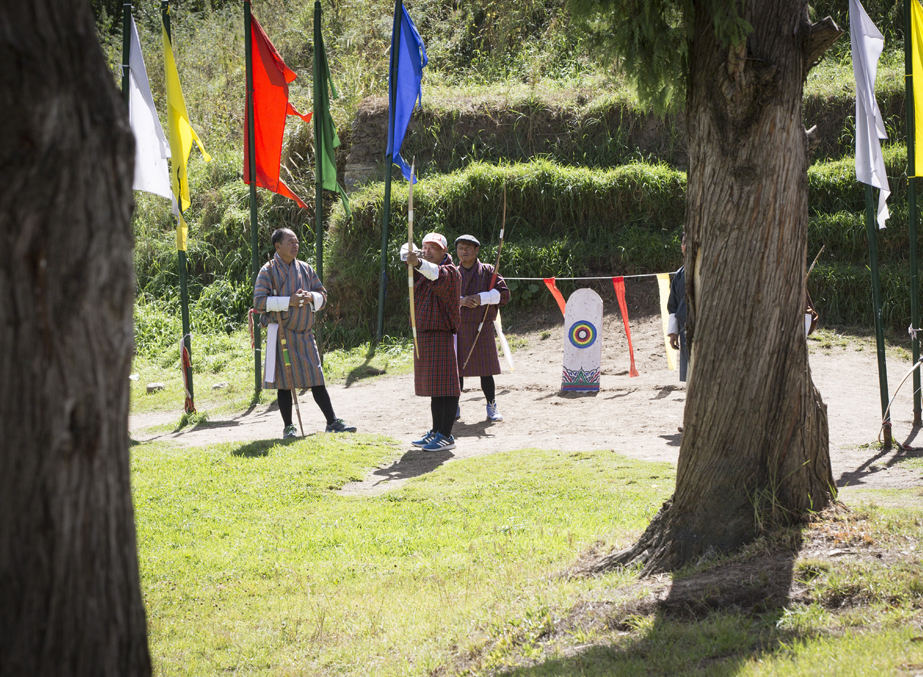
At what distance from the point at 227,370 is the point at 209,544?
8727mm

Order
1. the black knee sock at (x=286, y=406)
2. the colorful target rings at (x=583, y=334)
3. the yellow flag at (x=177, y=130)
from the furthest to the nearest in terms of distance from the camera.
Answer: the colorful target rings at (x=583, y=334), the yellow flag at (x=177, y=130), the black knee sock at (x=286, y=406)

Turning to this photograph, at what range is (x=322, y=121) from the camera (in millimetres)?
12078

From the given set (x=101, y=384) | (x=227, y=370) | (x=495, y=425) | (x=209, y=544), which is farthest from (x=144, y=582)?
(x=227, y=370)

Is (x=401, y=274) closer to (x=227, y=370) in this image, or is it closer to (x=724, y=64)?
(x=227, y=370)

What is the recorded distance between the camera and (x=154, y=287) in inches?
680

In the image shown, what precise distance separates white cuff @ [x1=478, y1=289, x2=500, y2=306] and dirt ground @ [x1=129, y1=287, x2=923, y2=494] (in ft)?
4.33

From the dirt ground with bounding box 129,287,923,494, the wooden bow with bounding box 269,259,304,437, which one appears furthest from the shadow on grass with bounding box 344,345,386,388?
the wooden bow with bounding box 269,259,304,437

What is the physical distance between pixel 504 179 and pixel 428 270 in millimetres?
8148

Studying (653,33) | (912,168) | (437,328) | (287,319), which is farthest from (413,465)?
(912,168)

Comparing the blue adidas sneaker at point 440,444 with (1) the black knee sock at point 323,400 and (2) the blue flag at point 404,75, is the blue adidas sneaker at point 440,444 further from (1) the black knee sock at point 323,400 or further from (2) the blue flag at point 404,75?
(2) the blue flag at point 404,75

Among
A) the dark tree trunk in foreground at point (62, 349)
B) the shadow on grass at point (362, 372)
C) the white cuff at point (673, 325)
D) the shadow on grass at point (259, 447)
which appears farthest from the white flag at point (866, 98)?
the shadow on grass at point (362, 372)

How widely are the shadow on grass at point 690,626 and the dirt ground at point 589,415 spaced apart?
2714mm

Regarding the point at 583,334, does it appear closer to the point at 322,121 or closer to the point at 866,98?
the point at 866,98

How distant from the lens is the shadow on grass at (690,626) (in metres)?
3.15
